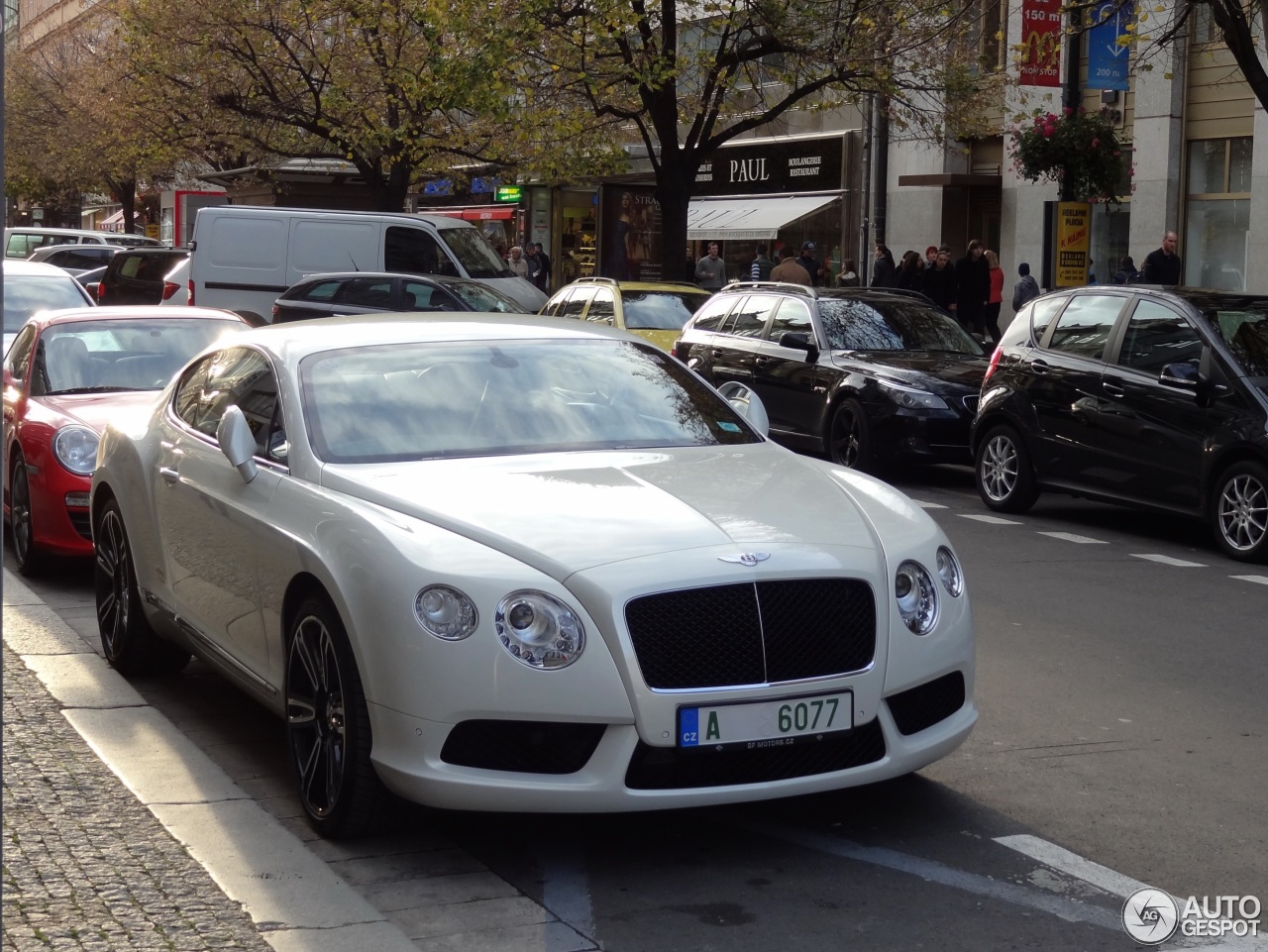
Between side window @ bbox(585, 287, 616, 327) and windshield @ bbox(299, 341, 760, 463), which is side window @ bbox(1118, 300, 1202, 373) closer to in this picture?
windshield @ bbox(299, 341, 760, 463)

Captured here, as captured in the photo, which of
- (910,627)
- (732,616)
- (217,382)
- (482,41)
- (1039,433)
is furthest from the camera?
(482,41)

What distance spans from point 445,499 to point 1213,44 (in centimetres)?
2227

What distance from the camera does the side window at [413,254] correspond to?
2589cm

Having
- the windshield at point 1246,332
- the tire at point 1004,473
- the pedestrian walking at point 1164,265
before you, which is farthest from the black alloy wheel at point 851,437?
the pedestrian walking at point 1164,265

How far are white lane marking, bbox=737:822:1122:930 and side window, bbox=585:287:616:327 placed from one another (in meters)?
14.1

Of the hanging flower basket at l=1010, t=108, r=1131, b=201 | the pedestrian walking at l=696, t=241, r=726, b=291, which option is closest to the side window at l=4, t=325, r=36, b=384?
the hanging flower basket at l=1010, t=108, r=1131, b=201

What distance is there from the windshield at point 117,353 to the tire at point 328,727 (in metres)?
5.53

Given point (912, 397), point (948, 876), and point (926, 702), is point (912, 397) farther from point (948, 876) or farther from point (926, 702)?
point (948, 876)

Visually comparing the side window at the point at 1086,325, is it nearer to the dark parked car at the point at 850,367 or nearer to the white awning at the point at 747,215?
the dark parked car at the point at 850,367

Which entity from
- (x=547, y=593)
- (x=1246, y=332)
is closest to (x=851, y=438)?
(x=1246, y=332)

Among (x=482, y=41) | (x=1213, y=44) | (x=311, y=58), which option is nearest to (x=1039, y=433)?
(x=482, y=41)

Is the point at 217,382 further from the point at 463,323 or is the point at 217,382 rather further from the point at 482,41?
the point at 482,41

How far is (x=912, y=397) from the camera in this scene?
47.6 ft

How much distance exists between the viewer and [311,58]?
32.5 metres
